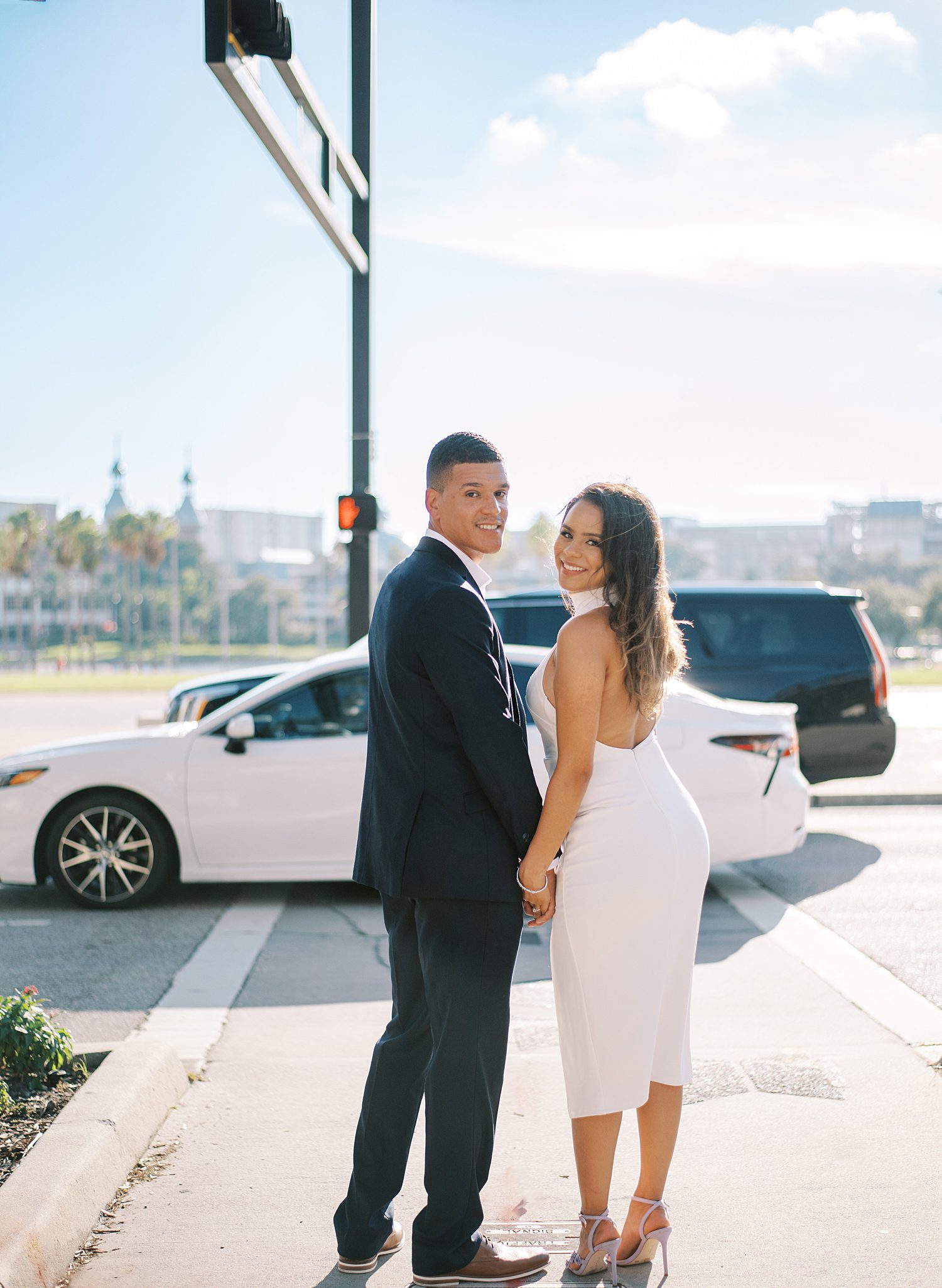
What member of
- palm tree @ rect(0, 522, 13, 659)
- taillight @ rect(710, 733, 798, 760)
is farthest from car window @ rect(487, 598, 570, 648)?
palm tree @ rect(0, 522, 13, 659)

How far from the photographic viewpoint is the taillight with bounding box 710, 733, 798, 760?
7430 millimetres

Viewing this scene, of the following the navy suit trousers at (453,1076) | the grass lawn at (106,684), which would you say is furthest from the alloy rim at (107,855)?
the grass lawn at (106,684)

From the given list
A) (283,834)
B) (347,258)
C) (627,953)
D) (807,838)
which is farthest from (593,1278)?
(347,258)

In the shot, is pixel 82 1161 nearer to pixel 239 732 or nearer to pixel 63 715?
pixel 239 732

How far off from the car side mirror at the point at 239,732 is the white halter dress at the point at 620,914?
439 cm

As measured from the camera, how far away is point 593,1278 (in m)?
2.96

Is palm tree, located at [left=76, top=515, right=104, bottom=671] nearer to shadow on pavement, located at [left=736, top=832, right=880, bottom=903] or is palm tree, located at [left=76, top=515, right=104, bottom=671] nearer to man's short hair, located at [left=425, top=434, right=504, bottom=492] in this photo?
shadow on pavement, located at [left=736, top=832, right=880, bottom=903]

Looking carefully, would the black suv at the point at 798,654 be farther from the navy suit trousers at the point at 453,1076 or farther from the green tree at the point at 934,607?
the green tree at the point at 934,607

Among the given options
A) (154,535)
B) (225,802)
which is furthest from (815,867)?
(154,535)

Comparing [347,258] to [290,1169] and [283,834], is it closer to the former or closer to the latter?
[283,834]

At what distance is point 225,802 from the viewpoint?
723 centimetres

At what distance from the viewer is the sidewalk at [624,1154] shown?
3027mm

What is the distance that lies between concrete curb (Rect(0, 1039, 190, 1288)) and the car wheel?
3.02 meters

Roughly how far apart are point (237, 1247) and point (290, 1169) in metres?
0.51
